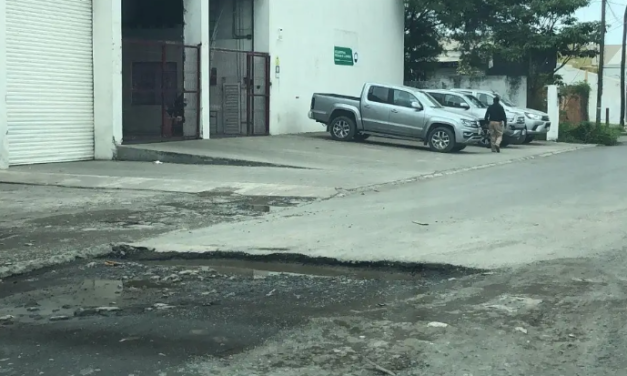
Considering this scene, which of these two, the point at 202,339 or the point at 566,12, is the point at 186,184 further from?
the point at 566,12

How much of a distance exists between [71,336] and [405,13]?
33032mm

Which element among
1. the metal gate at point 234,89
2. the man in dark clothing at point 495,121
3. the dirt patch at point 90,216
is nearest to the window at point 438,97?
the man in dark clothing at point 495,121

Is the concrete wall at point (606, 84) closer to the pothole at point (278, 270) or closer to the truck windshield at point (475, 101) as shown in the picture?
the truck windshield at point (475, 101)

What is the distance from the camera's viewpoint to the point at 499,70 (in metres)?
39.8

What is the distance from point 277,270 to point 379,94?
17.8 metres

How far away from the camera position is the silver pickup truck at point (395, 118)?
25.0m

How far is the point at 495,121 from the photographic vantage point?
25734 mm

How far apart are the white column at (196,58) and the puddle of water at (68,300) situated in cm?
1661

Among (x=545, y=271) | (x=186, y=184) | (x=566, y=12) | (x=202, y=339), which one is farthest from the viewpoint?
(x=566, y=12)

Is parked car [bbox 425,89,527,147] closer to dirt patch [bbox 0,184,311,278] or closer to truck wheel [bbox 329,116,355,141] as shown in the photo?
truck wheel [bbox 329,116,355,141]

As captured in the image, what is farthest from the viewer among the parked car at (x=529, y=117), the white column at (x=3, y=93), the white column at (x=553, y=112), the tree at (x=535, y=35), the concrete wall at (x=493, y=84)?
the concrete wall at (x=493, y=84)

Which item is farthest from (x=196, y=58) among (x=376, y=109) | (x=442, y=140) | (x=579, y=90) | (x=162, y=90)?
(x=579, y=90)

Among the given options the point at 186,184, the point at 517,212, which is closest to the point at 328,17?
the point at 186,184

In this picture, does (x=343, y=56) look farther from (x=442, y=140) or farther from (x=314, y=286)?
(x=314, y=286)
